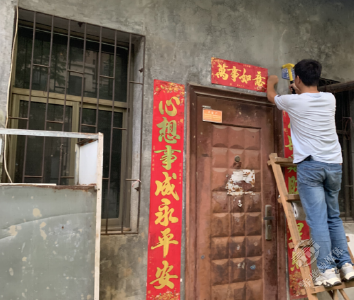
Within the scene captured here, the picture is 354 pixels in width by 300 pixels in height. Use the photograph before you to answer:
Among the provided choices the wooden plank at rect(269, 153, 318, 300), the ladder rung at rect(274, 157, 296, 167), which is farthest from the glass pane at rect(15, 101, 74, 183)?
the ladder rung at rect(274, 157, 296, 167)

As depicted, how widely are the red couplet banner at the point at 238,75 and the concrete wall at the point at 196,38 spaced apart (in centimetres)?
7

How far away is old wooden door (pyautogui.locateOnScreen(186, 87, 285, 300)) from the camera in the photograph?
2.82 metres

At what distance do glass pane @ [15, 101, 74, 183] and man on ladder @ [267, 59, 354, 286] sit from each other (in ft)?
6.25

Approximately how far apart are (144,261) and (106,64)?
5.90 ft

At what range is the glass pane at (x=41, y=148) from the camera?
2434mm

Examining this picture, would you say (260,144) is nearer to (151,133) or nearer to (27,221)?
(151,133)

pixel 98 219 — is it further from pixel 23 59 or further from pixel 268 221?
pixel 268 221

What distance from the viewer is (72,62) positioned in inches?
105

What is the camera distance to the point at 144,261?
8.36 feet

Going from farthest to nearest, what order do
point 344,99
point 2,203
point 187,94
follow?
1. point 344,99
2. point 187,94
3. point 2,203

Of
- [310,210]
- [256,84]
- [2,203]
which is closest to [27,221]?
[2,203]

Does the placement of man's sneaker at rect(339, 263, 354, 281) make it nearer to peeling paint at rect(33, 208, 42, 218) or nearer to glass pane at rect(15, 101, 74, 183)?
peeling paint at rect(33, 208, 42, 218)

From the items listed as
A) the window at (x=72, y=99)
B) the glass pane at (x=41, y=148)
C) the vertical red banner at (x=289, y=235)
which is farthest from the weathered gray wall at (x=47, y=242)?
the vertical red banner at (x=289, y=235)

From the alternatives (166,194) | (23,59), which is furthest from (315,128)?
(23,59)
